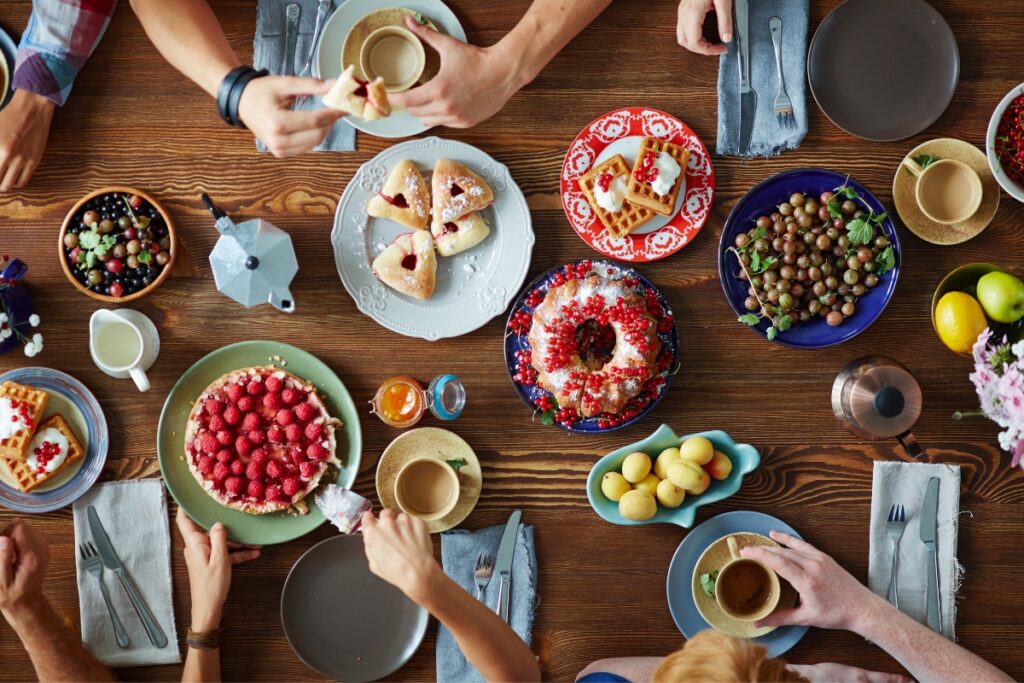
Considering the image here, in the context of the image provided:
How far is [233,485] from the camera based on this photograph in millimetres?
2047

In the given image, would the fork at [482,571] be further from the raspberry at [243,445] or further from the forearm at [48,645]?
the forearm at [48,645]

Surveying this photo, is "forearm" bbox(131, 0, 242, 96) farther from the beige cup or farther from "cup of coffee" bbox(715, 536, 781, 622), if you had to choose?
"cup of coffee" bbox(715, 536, 781, 622)

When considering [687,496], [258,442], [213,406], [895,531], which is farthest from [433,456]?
[895,531]

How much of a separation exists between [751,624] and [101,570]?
5.92 feet

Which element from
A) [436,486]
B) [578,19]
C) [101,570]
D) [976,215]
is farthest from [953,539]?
[101,570]

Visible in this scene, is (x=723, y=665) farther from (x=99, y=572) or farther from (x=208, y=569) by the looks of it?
(x=99, y=572)

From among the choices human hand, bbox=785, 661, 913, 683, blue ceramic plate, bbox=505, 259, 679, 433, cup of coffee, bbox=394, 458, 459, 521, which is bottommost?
human hand, bbox=785, 661, 913, 683

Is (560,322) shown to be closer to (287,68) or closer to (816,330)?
(816,330)

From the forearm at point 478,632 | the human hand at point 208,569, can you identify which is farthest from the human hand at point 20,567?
the forearm at point 478,632

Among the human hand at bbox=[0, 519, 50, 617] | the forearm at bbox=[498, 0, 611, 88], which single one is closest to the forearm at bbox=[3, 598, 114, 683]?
the human hand at bbox=[0, 519, 50, 617]

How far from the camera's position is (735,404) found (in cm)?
218

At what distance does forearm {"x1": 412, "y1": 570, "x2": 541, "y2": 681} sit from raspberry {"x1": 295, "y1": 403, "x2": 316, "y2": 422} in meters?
0.57

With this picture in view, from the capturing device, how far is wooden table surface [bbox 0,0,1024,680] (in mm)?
2154

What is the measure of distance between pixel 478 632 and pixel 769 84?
1676 millimetres
